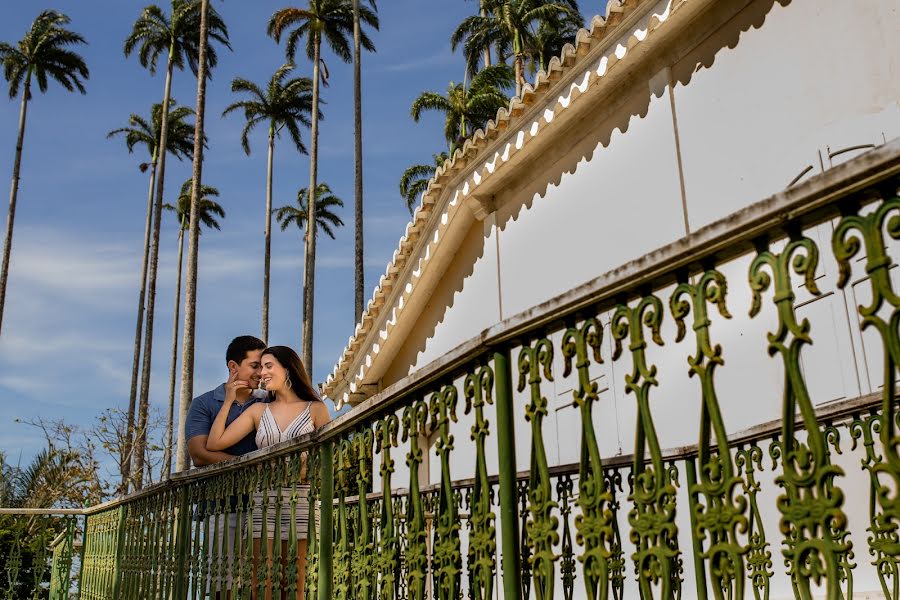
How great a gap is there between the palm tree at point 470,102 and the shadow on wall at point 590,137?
893 inches

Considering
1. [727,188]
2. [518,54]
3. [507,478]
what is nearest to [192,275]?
[518,54]

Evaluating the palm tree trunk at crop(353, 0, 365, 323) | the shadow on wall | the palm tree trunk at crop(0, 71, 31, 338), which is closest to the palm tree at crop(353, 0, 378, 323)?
the palm tree trunk at crop(353, 0, 365, 323)

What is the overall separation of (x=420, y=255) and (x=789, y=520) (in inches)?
446

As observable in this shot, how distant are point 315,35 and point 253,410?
131 ft

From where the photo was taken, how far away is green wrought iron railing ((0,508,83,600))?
10.3m

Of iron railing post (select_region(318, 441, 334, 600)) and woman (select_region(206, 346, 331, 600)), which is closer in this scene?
iron railing post (select_region(318, 441, 334, 600))

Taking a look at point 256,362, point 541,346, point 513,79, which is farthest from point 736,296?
point 513,79

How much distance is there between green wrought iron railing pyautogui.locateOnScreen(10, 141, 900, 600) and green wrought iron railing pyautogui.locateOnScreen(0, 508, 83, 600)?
7.68ft

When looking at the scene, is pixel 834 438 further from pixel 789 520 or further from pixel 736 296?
pixel 789 520

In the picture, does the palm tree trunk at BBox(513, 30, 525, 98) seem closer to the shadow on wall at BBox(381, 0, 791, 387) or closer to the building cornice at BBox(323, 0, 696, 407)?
the building cornice at BBox(323, 0, 696, 407)

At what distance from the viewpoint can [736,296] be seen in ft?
24.5

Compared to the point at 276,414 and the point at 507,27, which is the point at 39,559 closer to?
the point at 276,414

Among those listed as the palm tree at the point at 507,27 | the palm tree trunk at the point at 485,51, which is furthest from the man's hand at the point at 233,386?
the palm tree trunk at the point at 485,51

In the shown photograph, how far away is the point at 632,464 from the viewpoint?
2.80 meters
